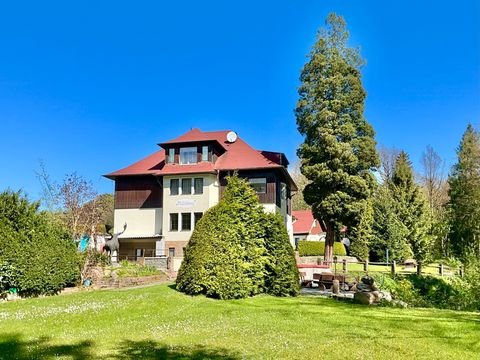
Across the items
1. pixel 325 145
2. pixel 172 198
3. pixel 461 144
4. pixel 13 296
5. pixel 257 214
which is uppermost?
pixel 461 144

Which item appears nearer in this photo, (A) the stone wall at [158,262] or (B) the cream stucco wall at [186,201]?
(A) the stone wall at [158,262]

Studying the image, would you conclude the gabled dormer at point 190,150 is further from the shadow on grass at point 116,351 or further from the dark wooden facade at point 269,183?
the shadow on grass at point 116,351

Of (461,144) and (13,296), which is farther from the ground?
(461,144)

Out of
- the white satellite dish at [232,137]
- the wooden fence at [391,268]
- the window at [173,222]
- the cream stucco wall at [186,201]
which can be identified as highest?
the white satellite dish at [232,137]

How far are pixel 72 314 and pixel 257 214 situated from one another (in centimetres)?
700

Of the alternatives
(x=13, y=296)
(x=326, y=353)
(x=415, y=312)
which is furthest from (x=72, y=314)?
(x=415, y=312)

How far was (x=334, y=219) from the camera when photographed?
34.8 m

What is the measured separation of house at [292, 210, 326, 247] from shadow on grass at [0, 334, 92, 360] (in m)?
49.4

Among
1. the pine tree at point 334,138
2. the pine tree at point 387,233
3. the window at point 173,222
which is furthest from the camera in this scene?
the pine tree at point 387,233

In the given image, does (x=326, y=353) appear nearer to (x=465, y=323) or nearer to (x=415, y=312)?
(x=465, y=323)

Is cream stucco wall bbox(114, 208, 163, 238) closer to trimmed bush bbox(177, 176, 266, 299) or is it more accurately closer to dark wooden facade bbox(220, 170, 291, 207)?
dark wooden facade bbox(220, 170, 291, 207)

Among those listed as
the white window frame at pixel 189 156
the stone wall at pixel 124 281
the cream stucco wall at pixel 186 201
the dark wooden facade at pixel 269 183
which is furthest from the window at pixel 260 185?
the stone wall at pixel 124 281

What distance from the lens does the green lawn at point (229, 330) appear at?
715 centimetres

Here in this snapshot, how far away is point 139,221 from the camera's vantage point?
3925 cm
